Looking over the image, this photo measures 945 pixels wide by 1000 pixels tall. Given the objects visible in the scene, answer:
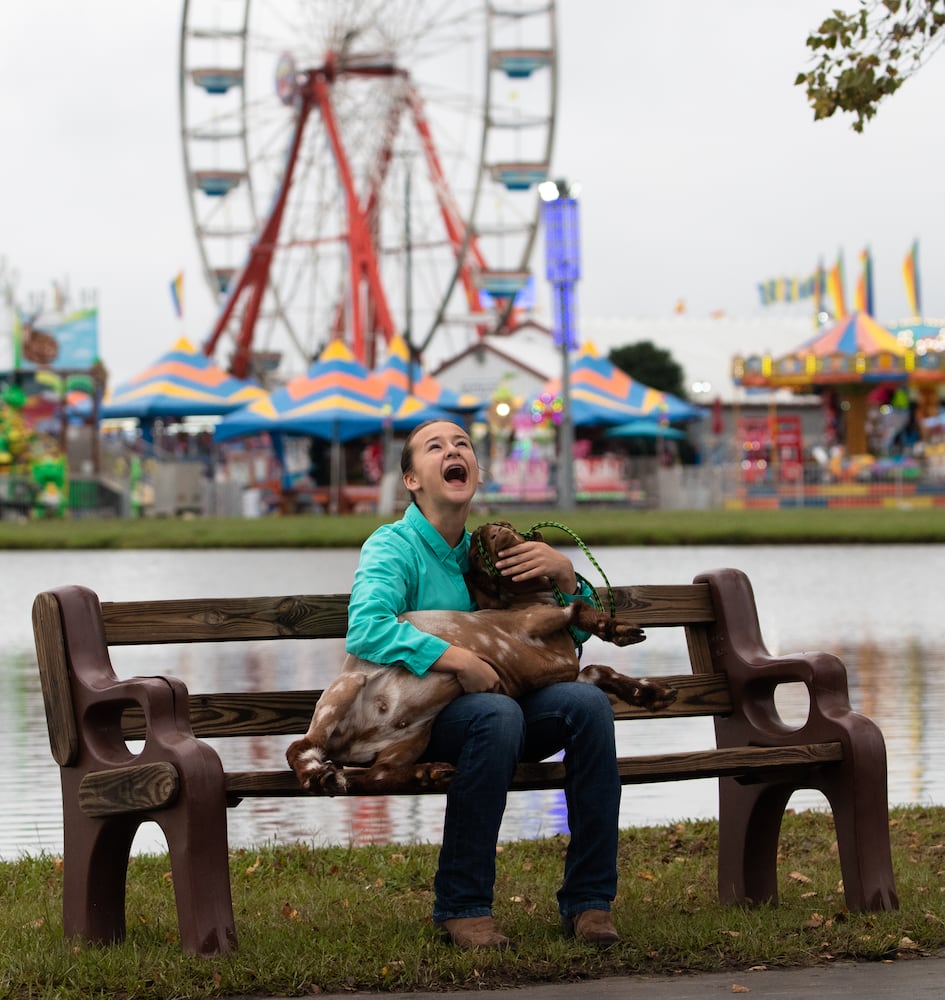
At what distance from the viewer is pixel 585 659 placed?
10828mm

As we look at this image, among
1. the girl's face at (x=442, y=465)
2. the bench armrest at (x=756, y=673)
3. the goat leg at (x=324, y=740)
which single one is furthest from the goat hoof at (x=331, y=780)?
the bench armrest at (x=756, y=673)

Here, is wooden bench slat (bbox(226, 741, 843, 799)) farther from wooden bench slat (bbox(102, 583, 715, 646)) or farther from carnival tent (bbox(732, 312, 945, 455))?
carnival tent (bbox(732, 312, 945, 455))

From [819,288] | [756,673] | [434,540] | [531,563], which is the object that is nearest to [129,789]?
[434,540]

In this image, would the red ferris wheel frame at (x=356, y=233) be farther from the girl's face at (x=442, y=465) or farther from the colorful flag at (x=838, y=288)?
the girl's face at (x=442, y=465)

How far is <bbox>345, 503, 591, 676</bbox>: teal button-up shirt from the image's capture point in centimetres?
396

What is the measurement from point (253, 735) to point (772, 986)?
4.16 ft

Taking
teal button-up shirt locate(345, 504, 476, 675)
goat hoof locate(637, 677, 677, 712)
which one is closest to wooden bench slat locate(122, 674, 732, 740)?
teal button-up shirt locate(345, 504, 476, 675)

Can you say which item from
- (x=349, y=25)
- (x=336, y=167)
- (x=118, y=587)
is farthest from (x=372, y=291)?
(x=118, y=587)

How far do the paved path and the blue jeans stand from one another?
29 centimetres

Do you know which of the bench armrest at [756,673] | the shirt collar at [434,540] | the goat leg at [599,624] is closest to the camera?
the goat leg at [599,624]

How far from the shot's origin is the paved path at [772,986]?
3619mm

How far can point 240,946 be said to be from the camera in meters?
3.95

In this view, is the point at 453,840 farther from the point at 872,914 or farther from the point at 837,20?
the point at 837,20

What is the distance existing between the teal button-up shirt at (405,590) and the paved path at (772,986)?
0.69 m
